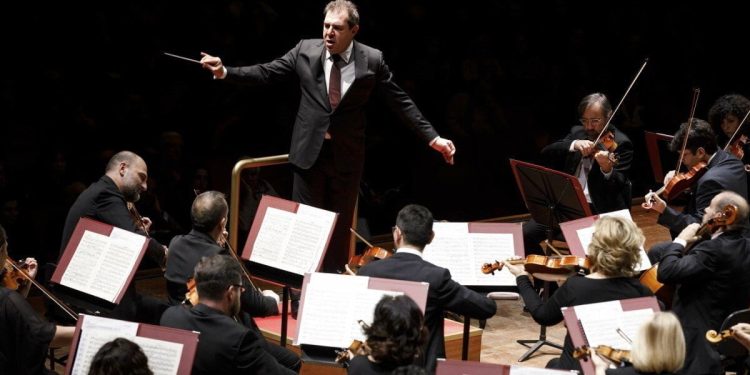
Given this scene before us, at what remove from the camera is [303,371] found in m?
5.54

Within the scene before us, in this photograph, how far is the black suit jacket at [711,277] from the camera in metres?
5.11

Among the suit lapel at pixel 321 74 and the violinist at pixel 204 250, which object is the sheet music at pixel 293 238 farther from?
the suit lapel at pixel 321 74

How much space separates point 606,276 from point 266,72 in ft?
7.65

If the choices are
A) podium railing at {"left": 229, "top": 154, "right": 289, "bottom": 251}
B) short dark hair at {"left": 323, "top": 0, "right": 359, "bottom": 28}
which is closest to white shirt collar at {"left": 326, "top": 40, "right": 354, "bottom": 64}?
short dark hair at {"left": 323, "top": 0, "right": 359, "bottom": 28}

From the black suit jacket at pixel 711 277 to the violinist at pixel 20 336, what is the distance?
2777mm

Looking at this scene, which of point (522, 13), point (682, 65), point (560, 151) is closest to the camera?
point (560, 151)

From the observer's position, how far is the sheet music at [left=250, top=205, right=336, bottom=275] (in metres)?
5.22

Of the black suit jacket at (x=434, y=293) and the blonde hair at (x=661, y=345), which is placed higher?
the black suit jacket at (x=434, y=293)

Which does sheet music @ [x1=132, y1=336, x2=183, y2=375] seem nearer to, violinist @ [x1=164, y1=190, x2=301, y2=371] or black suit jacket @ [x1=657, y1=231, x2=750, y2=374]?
violinist @ [x1=164, y1=190, x2=301, y2=371]

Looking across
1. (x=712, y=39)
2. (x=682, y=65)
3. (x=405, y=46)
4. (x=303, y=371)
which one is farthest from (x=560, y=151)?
(x=712, y=39)

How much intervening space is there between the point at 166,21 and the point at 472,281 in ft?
12.1

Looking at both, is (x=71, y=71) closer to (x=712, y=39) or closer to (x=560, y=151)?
(x=560, y=151)

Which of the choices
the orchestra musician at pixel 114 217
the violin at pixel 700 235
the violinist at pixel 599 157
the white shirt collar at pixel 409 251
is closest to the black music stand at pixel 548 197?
the violinist at pixel 599 157

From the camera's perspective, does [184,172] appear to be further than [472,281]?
Yes
